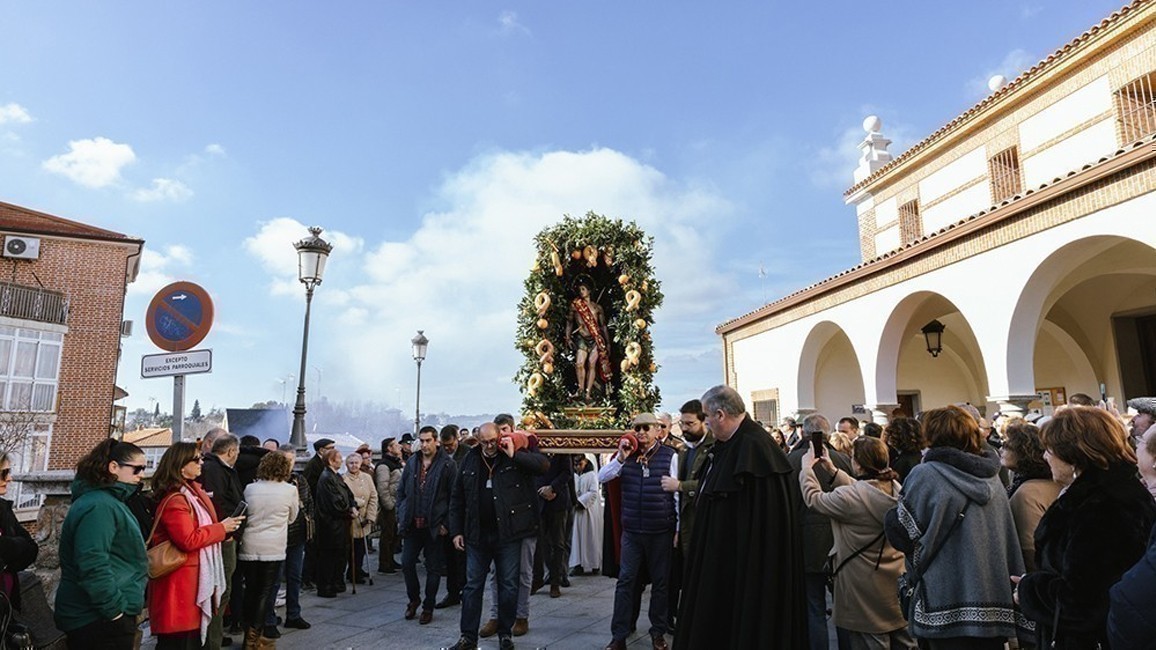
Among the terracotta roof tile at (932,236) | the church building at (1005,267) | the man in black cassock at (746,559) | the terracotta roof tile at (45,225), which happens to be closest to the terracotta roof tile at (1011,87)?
the church building at (1005,267)

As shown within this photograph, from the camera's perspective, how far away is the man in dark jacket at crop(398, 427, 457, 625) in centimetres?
696

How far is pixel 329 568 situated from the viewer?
315 inches

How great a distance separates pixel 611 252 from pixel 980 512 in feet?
21.6

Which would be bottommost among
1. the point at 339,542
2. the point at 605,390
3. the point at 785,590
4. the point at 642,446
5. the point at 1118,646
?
the point at 339,542

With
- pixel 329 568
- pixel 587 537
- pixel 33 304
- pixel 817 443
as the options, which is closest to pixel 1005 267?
pixel 587 537

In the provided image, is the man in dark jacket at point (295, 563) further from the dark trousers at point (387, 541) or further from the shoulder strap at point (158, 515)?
the dark trousers at point (387, 541)

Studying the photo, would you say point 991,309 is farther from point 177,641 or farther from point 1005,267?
point 177,641

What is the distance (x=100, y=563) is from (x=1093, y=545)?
482 cm

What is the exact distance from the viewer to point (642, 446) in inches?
239

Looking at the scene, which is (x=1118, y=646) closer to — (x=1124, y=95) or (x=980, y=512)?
(x=980, y=512)

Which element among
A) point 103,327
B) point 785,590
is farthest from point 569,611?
point 103,327

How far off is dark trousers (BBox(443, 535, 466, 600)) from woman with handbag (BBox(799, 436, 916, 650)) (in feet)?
14.9

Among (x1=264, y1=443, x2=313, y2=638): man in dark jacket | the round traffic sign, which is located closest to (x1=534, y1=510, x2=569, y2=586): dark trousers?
(x1=264, y1=443, x2=313, y2=638): man in dark jacket

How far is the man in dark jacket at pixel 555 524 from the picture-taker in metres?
7.79
